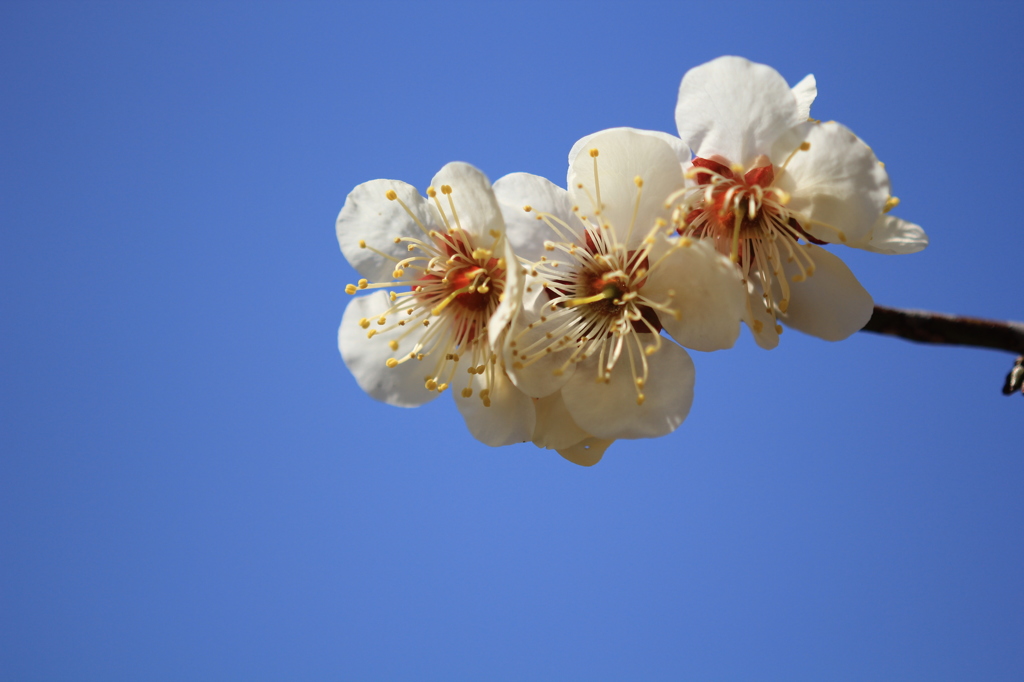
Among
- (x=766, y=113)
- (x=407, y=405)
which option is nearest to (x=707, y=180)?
(x=766, y=113)

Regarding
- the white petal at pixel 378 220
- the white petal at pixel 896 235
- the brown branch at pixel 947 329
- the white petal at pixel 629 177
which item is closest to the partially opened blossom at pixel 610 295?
the white petal at pixel 629 177

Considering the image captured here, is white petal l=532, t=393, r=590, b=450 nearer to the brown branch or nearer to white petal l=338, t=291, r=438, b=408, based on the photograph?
white petal l=338, t=291, r=438, b=408

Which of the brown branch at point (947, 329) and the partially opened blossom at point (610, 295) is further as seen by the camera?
the brown branch at point (947, 329)

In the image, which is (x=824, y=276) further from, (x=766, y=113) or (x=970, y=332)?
(x=970, y=332)

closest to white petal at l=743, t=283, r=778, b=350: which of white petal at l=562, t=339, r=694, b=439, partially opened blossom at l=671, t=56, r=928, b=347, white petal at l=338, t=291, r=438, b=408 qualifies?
partially opened blossom at l=671, t=56, r=928, b=347

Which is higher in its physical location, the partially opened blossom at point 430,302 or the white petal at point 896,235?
the white petal at point 896,235

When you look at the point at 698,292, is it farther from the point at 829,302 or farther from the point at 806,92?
the point at 806,92

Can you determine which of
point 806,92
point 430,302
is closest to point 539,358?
point 430,302

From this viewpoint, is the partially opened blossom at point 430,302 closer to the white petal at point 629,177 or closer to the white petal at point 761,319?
the white petal at point 629,177
